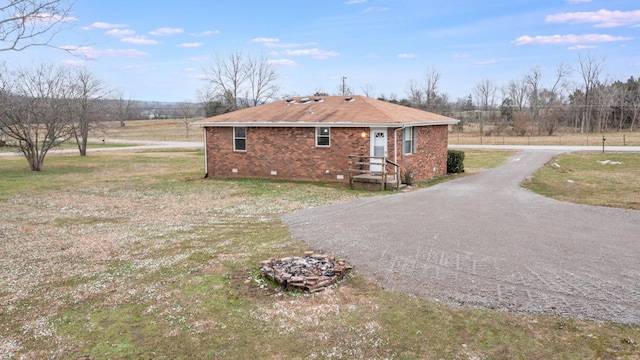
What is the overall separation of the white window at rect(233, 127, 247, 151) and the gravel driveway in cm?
767

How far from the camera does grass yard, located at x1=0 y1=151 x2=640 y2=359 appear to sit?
4.84 m

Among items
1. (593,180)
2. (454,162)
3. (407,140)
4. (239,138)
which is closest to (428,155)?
(407,140)

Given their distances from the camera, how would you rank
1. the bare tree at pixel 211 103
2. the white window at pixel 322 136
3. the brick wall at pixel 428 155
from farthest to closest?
the bare tree at pixel 211 103 → the brick wall at pixel 428 155 → the white window at pixel 322 136

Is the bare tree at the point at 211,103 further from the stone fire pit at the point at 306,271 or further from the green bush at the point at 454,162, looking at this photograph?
the stone fire pit at the point at 306,271

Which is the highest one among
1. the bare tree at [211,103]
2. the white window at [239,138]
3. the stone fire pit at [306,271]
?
the bare tree at [211,103]

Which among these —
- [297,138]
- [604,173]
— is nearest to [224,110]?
[297,138]

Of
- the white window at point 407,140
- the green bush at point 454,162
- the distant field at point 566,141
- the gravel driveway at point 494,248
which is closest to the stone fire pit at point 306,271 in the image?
the gravel driveway at point 494,248

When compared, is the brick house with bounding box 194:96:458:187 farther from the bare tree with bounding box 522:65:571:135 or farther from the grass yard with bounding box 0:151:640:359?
the bare tree with bounding box 522:65:571:135

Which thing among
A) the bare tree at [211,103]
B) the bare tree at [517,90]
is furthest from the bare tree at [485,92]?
the bare tree at [211,103]

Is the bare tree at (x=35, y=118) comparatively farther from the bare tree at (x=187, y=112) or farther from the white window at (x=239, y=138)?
the bare tree at (x=187, y=112)

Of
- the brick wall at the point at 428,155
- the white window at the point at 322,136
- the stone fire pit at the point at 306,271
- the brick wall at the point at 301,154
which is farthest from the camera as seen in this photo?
the brick wall at the point at 428,155

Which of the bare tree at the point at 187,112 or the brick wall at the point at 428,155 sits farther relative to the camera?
the bare tree at the point at 187,112

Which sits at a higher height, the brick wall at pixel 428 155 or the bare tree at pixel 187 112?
the bare tree at pixel 187 112

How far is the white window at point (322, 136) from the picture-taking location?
17750mm
